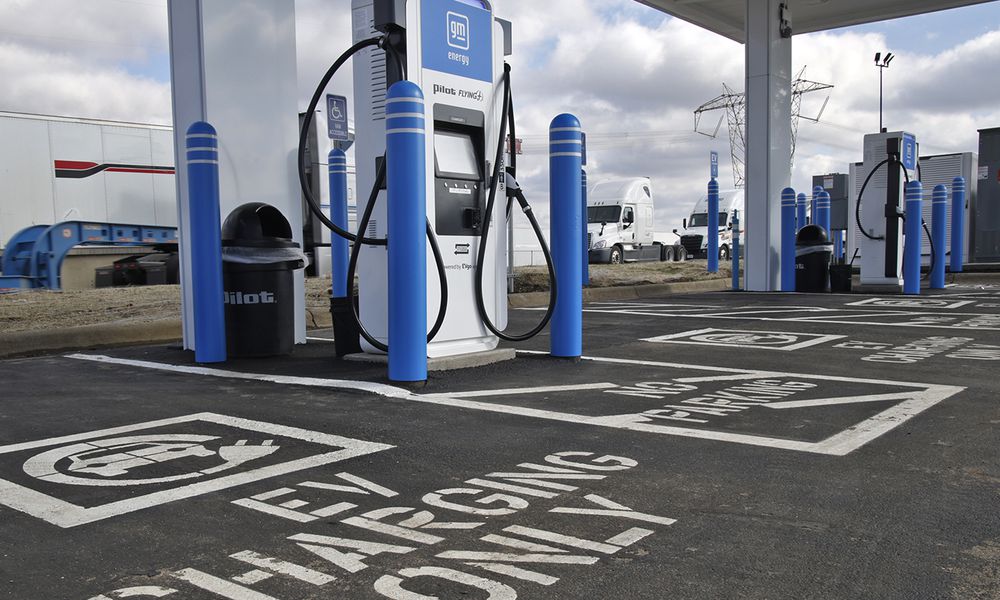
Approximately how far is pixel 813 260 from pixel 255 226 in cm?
1203

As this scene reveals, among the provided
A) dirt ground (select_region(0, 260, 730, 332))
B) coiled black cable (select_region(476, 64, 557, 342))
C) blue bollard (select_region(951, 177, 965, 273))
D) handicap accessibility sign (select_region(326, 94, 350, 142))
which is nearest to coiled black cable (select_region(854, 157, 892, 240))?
dirt ground (select_region(0, 260, 730, 332))

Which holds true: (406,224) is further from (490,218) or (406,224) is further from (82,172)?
(82,172)

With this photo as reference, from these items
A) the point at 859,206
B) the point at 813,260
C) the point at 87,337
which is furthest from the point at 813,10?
the point at 87,337

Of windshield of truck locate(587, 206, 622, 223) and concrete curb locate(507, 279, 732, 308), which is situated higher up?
windshield of truck locate(587, 206, 622, 223)

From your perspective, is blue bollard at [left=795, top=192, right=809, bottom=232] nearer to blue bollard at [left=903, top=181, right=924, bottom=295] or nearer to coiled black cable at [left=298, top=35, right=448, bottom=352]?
blue bollard at [left=903, top=181, right=924, bottom=295]

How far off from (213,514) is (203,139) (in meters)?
4.68

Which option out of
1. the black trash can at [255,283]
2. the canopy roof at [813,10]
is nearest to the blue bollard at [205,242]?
the black trash can at [255,283]

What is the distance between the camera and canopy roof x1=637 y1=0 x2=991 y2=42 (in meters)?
17.5

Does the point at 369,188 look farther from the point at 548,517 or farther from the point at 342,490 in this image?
the point at 548,517

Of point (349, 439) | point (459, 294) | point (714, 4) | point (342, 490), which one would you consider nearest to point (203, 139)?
point (459, 294)

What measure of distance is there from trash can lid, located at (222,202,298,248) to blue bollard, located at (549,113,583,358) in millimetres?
2453

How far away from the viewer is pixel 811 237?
639 inches

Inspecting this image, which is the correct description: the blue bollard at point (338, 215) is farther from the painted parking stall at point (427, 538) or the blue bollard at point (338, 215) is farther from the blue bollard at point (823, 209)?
the blue bollard at point (823, 209)

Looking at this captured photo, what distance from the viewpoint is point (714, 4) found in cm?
1805
